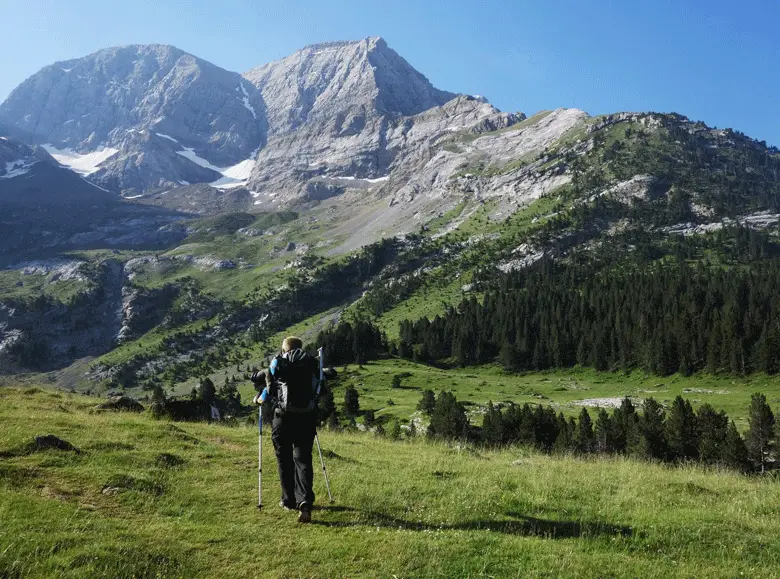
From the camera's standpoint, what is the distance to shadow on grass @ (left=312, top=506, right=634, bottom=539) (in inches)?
414

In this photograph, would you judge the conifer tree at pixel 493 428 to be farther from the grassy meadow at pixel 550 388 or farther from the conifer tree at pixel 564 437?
the grassy meadow at pixel 550 388

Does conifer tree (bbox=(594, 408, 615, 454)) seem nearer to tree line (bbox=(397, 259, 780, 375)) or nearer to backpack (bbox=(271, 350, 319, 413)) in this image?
backpack (bbox=(271, 350, 319, 413))

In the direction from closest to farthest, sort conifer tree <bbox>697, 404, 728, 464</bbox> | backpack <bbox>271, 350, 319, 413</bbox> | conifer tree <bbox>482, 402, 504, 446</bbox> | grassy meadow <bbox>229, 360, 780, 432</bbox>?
backpack <bbox>271, 350, 319, 413</bbox> < conifer tree <bbox>697, 404, 728, 464</bbox> < conifer tree <bbox>482, 402, 504, 446</bbox> < grassy meadow <bbox>229, 360, 780, 432</bbox>

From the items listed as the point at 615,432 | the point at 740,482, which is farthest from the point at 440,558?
the point at 615,432

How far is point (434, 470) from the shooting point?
15883 mm

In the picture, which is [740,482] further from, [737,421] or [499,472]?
[737,421]

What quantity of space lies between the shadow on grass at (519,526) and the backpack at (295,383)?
8.79 ft

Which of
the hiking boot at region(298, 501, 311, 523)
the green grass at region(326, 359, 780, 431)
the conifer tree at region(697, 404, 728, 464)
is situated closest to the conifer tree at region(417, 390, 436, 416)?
the green grass at region(326, 359, 780, 431)

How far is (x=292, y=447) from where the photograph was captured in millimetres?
12164

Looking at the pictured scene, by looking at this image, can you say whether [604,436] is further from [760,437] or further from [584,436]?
[760,437]

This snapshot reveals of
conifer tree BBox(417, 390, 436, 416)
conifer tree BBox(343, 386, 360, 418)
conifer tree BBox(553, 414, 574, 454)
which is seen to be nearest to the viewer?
conifer tree BBox(553, 414, 574, 454)

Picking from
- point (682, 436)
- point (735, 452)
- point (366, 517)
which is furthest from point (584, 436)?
point (366, 517)

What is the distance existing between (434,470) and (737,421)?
64.3 metres

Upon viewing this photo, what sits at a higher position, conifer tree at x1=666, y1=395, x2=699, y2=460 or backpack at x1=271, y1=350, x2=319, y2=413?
backpack at x1=271, y1=350, x2=319, y2=413
